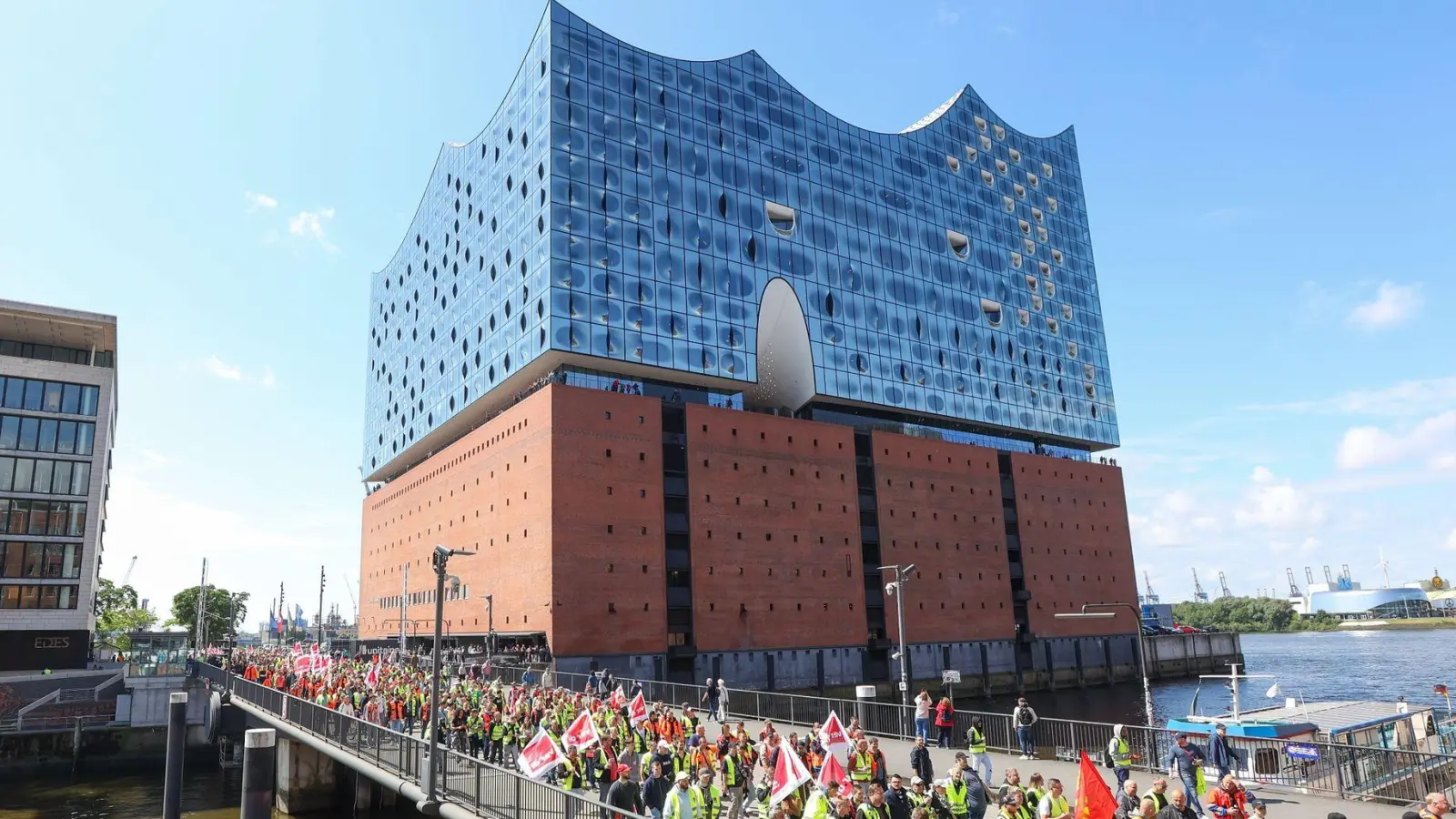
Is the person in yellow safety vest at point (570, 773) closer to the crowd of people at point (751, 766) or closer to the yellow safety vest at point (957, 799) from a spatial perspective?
the crowd of people at point (751, 766)

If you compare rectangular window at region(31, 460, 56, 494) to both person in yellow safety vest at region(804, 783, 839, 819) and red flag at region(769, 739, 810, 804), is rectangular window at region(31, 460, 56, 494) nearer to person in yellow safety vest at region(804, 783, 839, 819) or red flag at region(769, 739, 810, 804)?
red flag at region(769, 739, 810, 804)

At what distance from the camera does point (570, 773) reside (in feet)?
63.5

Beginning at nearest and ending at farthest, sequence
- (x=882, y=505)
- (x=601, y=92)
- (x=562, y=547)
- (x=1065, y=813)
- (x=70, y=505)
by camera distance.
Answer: (x=1065, y=813), (x=562, y=547), (x=70, y=505), (x=601, y=92), (x=882, y=505)

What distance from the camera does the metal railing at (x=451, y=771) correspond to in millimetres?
17969

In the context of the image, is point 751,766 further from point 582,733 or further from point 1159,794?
point 1159,794

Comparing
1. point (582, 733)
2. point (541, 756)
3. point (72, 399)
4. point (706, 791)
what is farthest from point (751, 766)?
point (72, 399)

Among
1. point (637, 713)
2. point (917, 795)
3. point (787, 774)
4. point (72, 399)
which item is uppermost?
point (72, 399)

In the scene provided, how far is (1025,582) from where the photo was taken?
273 ft

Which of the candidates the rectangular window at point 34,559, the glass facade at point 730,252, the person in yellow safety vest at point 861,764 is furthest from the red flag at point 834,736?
the rectangular window at point 34,559

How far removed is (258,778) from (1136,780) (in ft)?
76.4

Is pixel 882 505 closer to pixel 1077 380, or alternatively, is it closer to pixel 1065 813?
pixel 1077 380

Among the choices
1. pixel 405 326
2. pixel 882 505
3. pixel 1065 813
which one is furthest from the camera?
pixel 405 326

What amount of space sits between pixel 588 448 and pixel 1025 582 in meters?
43.9

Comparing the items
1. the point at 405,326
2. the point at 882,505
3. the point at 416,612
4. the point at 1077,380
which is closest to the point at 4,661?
the point at 416,612
